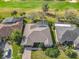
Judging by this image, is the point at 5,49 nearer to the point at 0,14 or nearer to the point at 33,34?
the point at 33,34

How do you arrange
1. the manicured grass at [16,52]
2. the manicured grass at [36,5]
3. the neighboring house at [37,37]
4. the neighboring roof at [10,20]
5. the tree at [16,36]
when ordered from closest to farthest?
the manicured grass at [16,52]
the neighboring house at [37,37]
the tree at [16,36]
the neighboring roof at [10,20]
the manicured grass at [36,5]

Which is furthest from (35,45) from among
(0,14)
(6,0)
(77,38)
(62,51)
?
(6,0)

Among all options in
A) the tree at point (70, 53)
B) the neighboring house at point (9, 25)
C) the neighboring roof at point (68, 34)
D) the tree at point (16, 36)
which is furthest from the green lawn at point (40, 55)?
the neighboring house at point (9, 25)

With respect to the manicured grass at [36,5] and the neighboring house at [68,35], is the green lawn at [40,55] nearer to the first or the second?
the neighboring house at [68,35]

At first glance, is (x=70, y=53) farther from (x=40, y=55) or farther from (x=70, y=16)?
(x=70, y=16)

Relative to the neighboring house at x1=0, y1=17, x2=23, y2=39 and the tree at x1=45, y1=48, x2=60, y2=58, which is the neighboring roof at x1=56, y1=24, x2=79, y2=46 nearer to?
the tree at x1=45, y1=48, x2=60, y2=58

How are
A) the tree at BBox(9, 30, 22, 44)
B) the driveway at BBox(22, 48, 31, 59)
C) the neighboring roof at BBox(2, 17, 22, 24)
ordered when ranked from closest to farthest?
the driveway at BBox(22, 48, 31, 59), the tree at BBox(9, 30, 22, 44), the neighboring roof at BBox(2, 17, 22, 24)

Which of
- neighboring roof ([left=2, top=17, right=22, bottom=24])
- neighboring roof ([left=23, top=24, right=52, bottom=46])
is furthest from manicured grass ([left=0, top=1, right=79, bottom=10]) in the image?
neighboring roof ([left=23, top=24, right=52, bottom=46])
